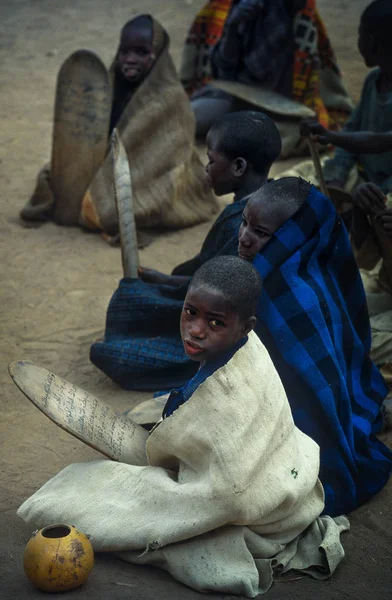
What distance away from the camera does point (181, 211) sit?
641 centimetres

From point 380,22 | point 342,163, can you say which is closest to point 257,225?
point 380,22

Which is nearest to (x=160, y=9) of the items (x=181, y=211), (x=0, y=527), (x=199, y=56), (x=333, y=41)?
(x=333, y=41)

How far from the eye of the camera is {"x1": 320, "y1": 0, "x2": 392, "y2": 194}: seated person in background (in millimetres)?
5254

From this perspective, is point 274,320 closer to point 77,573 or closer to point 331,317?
point 331,317

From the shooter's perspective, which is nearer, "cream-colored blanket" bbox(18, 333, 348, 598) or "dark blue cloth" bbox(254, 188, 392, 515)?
"cream-colored blanket" bbox(18, 333, 348, 598)

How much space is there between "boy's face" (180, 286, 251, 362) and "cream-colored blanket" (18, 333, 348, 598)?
73 mm

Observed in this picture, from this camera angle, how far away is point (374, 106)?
18.3ft

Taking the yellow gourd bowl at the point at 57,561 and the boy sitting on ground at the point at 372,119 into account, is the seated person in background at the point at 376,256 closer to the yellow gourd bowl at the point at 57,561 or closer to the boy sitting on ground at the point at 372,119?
the boy sitting on ground at the point at 372,119

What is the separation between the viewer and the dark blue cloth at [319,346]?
3350 mm

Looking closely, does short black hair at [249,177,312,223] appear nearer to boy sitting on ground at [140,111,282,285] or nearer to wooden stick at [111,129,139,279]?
boy sitting on ground at [140,111,282,285]

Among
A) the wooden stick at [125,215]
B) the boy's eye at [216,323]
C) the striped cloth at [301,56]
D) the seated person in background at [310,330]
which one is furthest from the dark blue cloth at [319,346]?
the striped cloth at [301,56]

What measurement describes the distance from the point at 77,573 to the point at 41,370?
2.50 feet

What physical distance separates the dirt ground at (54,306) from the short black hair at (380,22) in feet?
5.66

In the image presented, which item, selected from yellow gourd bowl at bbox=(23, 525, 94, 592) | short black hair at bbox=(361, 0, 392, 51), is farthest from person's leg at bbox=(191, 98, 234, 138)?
yellow gourd bowl at bbox=(23, 525, 94, 592)
